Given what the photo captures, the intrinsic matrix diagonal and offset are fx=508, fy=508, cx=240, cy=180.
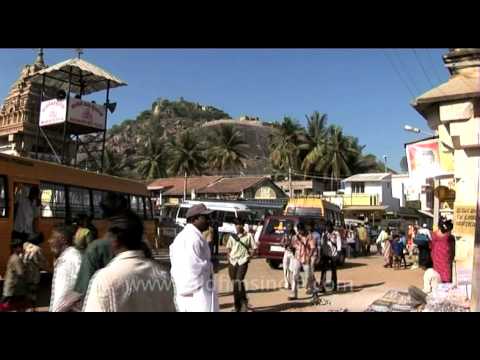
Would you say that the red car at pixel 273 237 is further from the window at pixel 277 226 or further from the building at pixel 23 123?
the building at pixel 23 123

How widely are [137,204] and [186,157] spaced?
1530 inches

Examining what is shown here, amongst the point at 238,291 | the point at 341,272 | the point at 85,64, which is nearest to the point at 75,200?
the point at 238,291

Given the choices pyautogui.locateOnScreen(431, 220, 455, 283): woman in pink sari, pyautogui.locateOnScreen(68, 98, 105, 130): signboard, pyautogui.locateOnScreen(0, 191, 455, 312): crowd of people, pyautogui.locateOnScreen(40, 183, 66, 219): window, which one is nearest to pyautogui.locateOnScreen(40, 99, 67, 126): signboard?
pyautogui.locateOnScreen(68, 98, 105, 130): signboard

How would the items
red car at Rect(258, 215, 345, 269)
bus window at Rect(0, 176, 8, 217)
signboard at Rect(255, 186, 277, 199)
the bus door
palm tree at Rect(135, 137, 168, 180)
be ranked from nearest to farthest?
the bus door < bus window at Rect(0, 176, 8, 217) < red car at Rect(258, 215, 345, 269) < signboard at Rect(255, 186, 277, 199) < palm tree at Rect(135, 137, 168, 180)

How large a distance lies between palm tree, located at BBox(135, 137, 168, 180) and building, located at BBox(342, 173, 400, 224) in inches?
818

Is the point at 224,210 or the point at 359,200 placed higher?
the point at 359,200

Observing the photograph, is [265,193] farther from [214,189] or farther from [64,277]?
[64,277]

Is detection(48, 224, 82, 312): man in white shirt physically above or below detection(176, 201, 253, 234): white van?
below

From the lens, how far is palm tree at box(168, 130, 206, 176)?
54531mm

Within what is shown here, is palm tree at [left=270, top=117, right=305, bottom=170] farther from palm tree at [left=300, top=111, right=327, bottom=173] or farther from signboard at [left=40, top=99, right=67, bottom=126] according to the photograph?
signboard at [left=40, top=99, right=67, bottom=126]

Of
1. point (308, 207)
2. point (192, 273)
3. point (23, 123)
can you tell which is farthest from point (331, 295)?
point (23, 123)

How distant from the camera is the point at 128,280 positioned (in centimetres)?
260
